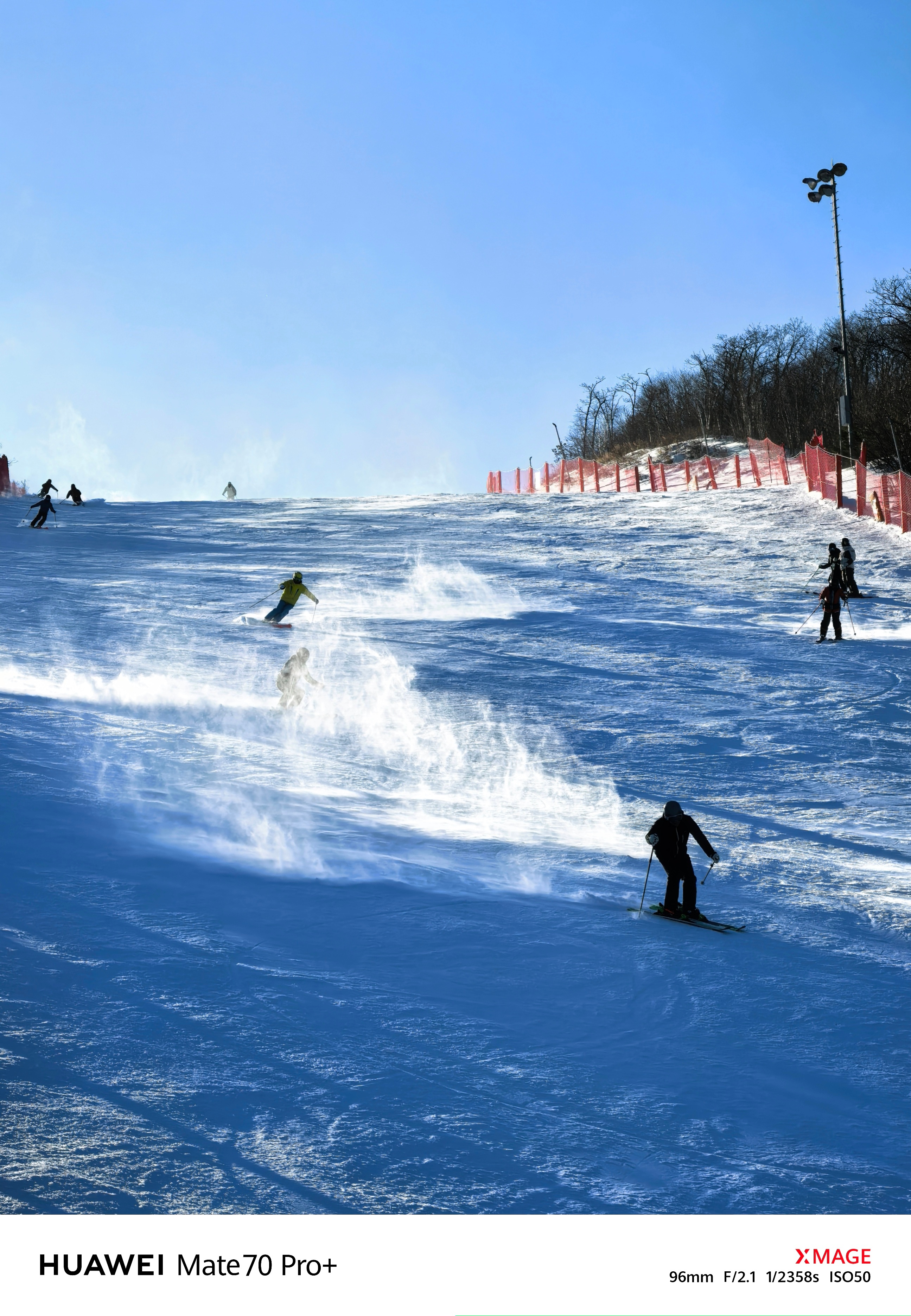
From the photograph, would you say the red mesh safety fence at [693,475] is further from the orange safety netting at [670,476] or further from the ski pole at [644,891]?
the ski pole at [644,891]

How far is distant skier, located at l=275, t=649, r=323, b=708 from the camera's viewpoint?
16.2 meters

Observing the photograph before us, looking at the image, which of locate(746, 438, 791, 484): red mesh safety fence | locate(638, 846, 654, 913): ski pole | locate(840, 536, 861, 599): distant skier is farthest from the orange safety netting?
locate(638, 846, 654, 913): ski pole

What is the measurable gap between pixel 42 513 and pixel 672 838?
102 feet

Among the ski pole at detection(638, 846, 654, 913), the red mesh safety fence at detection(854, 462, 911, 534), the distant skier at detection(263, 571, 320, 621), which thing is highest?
the red mesh safety fence at detection(854, 462, 911, 534)

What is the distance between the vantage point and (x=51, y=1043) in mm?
5551

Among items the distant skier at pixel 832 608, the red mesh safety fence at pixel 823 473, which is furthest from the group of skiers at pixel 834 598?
the red mesh safety fence at pixel 823 473

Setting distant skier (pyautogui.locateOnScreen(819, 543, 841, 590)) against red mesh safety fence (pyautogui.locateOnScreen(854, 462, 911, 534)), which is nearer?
distant skier (pyautogui.locateOnScreen(819, 543, 841, 590))

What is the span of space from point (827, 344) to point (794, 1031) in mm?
89596

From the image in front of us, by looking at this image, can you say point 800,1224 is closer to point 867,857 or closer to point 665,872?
point 665,872

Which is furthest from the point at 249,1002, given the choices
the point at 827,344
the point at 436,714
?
the point at 827,344

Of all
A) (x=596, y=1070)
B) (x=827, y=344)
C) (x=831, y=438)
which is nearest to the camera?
(x=596, y=1070)

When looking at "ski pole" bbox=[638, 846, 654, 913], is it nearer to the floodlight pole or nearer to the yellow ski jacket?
the yellow ski jacket

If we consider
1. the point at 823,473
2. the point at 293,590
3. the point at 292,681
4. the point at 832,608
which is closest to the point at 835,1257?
the point at 292,681

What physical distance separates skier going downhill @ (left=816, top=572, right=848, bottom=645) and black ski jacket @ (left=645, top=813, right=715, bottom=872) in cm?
1253
